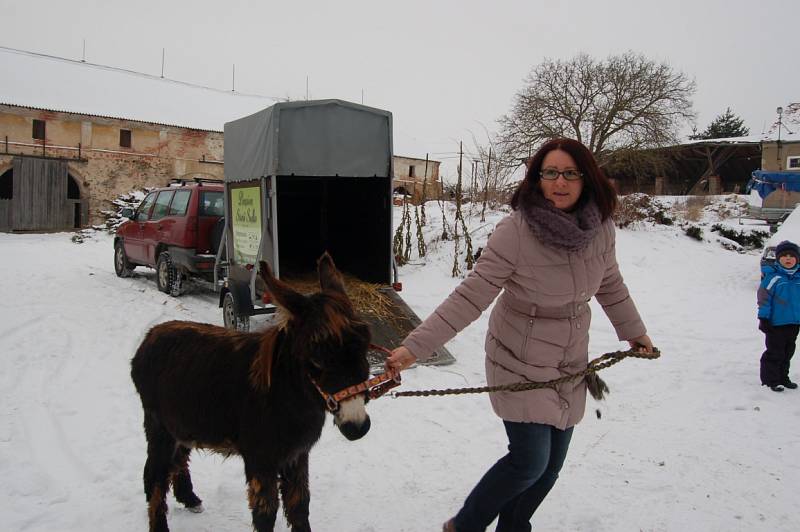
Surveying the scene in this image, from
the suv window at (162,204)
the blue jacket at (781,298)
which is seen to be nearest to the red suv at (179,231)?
the suv window at (162,204)

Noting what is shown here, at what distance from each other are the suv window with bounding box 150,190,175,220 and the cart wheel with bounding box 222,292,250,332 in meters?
3.61

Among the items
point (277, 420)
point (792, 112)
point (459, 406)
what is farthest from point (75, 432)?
point (792, 112)

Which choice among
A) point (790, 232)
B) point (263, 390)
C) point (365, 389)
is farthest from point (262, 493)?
point (790, 232)

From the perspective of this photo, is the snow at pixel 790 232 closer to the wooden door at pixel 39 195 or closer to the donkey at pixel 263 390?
the donkey at pixel 263 390

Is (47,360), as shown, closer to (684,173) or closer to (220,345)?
(220,345)

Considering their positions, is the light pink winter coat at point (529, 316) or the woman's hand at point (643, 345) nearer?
the light pink winter coat at point (529, 316)

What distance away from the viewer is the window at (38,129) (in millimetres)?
26612

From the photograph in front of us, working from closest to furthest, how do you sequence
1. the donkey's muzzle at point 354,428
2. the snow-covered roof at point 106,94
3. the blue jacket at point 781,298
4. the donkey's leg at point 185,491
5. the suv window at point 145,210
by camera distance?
the donkey's muzzle at point 354,428 → the donkey's leg at point 185,491 → the blue jacket at point 781,298 → the suv window at point 145,210 → the snow-covered roof at point 106,94

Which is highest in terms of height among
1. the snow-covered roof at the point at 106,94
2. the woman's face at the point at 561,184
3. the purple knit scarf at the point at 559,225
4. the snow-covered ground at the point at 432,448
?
the snow-covered roof at the point at 106,94

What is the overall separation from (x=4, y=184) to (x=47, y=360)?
86.3 feet

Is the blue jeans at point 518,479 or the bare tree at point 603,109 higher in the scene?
the bare tree at point 603,109

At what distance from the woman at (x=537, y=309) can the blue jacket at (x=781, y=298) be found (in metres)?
4.18

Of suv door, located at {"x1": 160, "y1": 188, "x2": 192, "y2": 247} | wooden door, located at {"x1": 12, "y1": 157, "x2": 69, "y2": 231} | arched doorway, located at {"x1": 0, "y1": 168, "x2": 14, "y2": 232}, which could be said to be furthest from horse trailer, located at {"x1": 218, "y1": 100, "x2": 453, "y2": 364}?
arched doorway, located at {"x1": 0, "y1": 168, "x2": 14, "y2": 232}

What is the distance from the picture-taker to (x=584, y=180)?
2.45 meters
